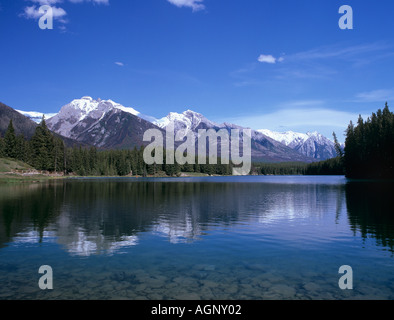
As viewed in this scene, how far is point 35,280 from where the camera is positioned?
16344 millimetres

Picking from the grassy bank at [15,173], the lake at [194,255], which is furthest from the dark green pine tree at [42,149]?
the lake at [194,255]

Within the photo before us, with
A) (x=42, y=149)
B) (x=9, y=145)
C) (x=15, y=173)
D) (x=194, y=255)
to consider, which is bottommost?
(x=194, y=255)

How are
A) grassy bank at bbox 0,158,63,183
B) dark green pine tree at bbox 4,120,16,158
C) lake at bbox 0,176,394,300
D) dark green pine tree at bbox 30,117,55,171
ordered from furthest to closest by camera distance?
dark green pine tree at bbox 30,117,55,171, dark green pine tree at bbox 4,120,16,158, grassy bank at bbox 0,158,63,183, lake at bbox 0,176,394,300

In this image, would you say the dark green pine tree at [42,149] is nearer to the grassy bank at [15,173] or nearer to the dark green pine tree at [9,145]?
the dark green pine tree at [9,145]

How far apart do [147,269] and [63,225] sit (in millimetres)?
17150

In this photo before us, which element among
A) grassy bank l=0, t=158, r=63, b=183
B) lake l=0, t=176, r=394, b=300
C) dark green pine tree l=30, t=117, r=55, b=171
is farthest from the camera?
dark green pine tree l=30, t=117, r=55, b=171

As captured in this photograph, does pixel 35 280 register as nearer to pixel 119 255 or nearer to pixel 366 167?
pixel 119 255

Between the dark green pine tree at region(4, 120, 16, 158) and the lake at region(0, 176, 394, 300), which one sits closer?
the lake at region(0, 176, 394, 300)

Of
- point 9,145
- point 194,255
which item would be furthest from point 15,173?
A: point 194,255

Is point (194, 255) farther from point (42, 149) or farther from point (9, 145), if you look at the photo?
point (9, 145)

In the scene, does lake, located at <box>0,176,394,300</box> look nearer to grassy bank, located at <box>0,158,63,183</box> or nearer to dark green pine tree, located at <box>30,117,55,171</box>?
grassy bank, located at <box>0,158,63,183</box>

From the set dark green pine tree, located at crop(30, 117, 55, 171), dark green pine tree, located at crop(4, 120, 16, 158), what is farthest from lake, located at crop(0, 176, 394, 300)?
dark green pine tree, located at crop(4, 120, 16, 158)

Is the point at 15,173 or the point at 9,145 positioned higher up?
the point at 9,145
